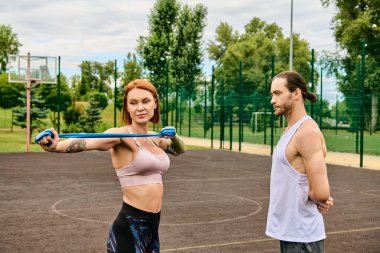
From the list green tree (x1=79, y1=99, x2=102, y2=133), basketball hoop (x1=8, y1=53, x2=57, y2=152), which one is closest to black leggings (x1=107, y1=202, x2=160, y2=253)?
basketball hoop (x1=8, y1=53, x2=57, y2=152)

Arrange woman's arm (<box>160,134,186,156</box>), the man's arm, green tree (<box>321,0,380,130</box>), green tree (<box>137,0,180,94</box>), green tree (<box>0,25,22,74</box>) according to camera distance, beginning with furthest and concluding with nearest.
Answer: green tree (<box>0,25,22,74</box>)
green tree (<box>137,0,180,94</box>)
green tree (<box>321,0,380,130</box>)
woman's arm (<box>160,134,186,156</box>)
the man's arm

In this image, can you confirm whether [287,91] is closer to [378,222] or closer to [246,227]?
[246,227]

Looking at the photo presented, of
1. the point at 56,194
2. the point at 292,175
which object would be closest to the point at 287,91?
the point at 292,175

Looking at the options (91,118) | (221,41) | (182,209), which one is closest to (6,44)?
(221,41)

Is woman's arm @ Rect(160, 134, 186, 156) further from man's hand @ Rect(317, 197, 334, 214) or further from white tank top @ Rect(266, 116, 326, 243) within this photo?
man's hand @ Rect(317, 197, 334, 214)

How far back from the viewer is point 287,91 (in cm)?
313

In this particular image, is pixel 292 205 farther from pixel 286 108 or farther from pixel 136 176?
pixel 136 176

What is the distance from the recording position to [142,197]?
11.0 feet

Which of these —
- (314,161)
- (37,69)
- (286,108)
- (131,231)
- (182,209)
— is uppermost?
(37,69)

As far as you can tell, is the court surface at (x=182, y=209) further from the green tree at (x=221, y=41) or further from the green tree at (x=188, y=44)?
the green tree at (x=221, y=41)

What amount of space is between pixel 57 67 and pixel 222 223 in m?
19.1

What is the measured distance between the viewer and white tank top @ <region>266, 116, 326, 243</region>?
3039 mm

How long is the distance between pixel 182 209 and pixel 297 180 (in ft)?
19.0

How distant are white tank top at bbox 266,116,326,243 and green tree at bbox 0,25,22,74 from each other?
2903 inches
